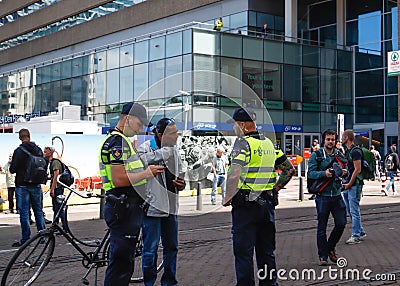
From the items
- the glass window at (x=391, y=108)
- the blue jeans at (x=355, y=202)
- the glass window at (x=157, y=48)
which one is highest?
the glass window at (x=157, y=48)

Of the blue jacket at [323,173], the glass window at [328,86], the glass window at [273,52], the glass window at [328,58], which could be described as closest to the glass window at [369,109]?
the glass window at [328,86]

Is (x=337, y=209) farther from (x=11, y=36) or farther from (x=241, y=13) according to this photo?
(x=11, y=36)

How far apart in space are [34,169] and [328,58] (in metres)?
31.5

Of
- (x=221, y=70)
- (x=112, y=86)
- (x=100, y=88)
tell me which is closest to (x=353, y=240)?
(x=221, y=70)

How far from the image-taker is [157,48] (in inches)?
1337

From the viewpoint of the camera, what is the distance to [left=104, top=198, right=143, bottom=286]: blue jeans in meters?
5.32

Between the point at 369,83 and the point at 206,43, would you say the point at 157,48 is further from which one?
the point at 369,83

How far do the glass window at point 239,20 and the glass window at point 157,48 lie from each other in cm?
715

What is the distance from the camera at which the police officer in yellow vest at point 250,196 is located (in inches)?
233

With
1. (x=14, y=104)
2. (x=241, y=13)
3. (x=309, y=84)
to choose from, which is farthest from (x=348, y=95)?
(x=14, y=104)

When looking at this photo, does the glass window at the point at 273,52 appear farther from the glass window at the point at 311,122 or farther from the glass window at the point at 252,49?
the glass window at the point at 311,122

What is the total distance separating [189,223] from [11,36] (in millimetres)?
53345

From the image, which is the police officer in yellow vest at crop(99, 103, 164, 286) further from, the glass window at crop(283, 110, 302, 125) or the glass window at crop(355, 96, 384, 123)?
the glass window at crop(355, 96, 384, 123)

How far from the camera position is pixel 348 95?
39688 mm
